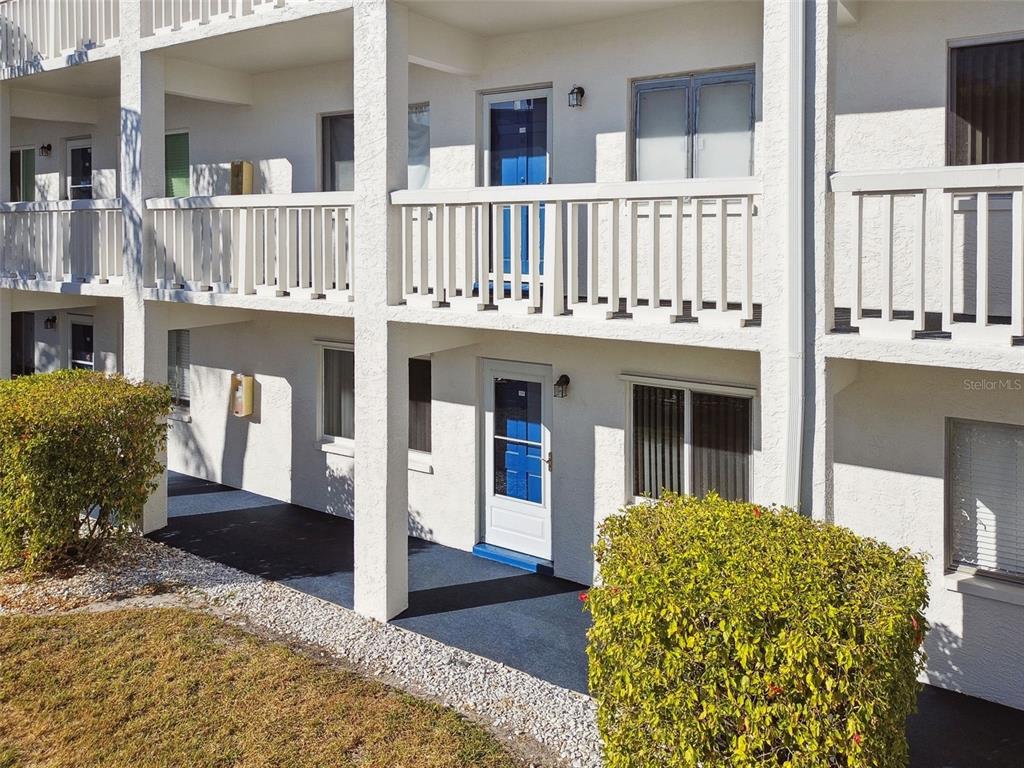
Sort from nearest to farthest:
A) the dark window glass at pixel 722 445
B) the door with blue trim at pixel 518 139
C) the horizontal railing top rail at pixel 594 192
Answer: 1. the horizontal railing top rail at pixel 594 192
2. the dark window glass at pixel 722 445
3. the door with blue trim at pixel 518 139

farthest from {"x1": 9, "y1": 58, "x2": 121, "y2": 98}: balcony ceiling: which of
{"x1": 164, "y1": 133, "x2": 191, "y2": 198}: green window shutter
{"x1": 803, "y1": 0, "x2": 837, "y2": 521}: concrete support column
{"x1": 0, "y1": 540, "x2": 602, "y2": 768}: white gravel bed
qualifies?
{"x1": 803, "y1": 0, "x2": 837, "y2": 521}: concrete support column

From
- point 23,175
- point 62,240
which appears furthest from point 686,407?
point 23,175

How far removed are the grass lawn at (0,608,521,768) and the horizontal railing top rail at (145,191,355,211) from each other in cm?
449

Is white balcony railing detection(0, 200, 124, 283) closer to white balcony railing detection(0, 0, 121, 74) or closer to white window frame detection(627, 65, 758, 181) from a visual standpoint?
white balcony railing detection(0, 0, 121, 74)

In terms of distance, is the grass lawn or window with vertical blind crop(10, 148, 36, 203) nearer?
the grass lawn

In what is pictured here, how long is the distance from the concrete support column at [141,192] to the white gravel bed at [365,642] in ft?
5.93

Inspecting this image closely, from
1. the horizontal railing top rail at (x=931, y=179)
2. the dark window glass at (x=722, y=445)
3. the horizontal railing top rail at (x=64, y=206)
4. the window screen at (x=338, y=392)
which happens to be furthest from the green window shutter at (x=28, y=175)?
the horizontal railing top rail at (x=931, y=179)

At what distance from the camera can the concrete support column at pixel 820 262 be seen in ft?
20.1

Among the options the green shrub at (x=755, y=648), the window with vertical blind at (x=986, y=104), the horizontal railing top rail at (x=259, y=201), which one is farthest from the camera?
the horizontal railing top rail at (x=259, y=201)

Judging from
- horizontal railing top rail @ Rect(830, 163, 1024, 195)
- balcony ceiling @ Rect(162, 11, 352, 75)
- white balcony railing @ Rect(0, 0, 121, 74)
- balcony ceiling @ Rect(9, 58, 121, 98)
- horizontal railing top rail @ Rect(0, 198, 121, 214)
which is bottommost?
horizontal railing top rail @ Rect(830, 163, 1024, 195)

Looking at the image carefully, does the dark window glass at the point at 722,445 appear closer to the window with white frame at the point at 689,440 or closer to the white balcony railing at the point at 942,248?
the window with white frame at the point at 689,440

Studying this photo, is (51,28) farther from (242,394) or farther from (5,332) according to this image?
(242,394)

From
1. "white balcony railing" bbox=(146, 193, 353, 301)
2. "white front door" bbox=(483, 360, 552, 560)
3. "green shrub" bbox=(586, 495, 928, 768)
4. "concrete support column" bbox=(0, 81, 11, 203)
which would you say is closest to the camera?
"green shrub" bbox=(586, 495, 928, 768)

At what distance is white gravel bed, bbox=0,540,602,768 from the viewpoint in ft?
22.7
